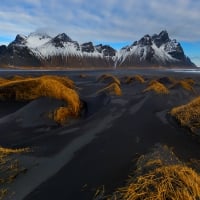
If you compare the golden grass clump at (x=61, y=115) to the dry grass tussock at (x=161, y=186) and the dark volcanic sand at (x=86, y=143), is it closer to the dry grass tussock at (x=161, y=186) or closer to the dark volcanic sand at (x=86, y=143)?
the dark volcanic sand at (x=86, y=143)

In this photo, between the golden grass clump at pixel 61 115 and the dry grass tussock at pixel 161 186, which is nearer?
the dry grass tussock at pixel 161 186

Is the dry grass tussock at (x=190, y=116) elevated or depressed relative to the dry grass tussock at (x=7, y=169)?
elevated

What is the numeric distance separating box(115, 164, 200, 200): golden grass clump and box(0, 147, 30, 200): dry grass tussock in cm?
320

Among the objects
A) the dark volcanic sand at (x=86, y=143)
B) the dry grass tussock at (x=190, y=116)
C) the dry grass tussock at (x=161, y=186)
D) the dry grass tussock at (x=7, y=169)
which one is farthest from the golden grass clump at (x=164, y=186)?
the dry grass tussock at (x=190, y=116)

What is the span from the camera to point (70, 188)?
24.6 ft

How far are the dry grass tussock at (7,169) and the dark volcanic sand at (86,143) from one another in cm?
21

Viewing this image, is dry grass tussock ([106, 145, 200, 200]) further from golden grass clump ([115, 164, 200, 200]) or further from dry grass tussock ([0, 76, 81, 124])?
dry grass tussock ([0, 76, 81, 124])

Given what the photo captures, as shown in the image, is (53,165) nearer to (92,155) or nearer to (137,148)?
(92,155)

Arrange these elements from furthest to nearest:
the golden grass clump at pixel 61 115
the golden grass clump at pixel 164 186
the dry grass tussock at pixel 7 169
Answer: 1. the golden grass clump at pixel 61 115
2. the dry grass tussock at pixel 7 169
3. the golden grass clump at pixel 164 186

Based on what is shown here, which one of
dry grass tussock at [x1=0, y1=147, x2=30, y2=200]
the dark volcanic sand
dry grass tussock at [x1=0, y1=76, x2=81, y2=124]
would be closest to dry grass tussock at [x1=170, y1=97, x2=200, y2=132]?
the dark volcanic sand

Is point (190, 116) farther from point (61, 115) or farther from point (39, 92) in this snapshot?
point (39, 92)

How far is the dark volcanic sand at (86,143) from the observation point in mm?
7680

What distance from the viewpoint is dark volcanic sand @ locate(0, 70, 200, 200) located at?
768 centimetres

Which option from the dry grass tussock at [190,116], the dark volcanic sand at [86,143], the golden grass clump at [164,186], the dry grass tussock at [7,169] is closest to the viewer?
the golden grass clump at [164,186]
